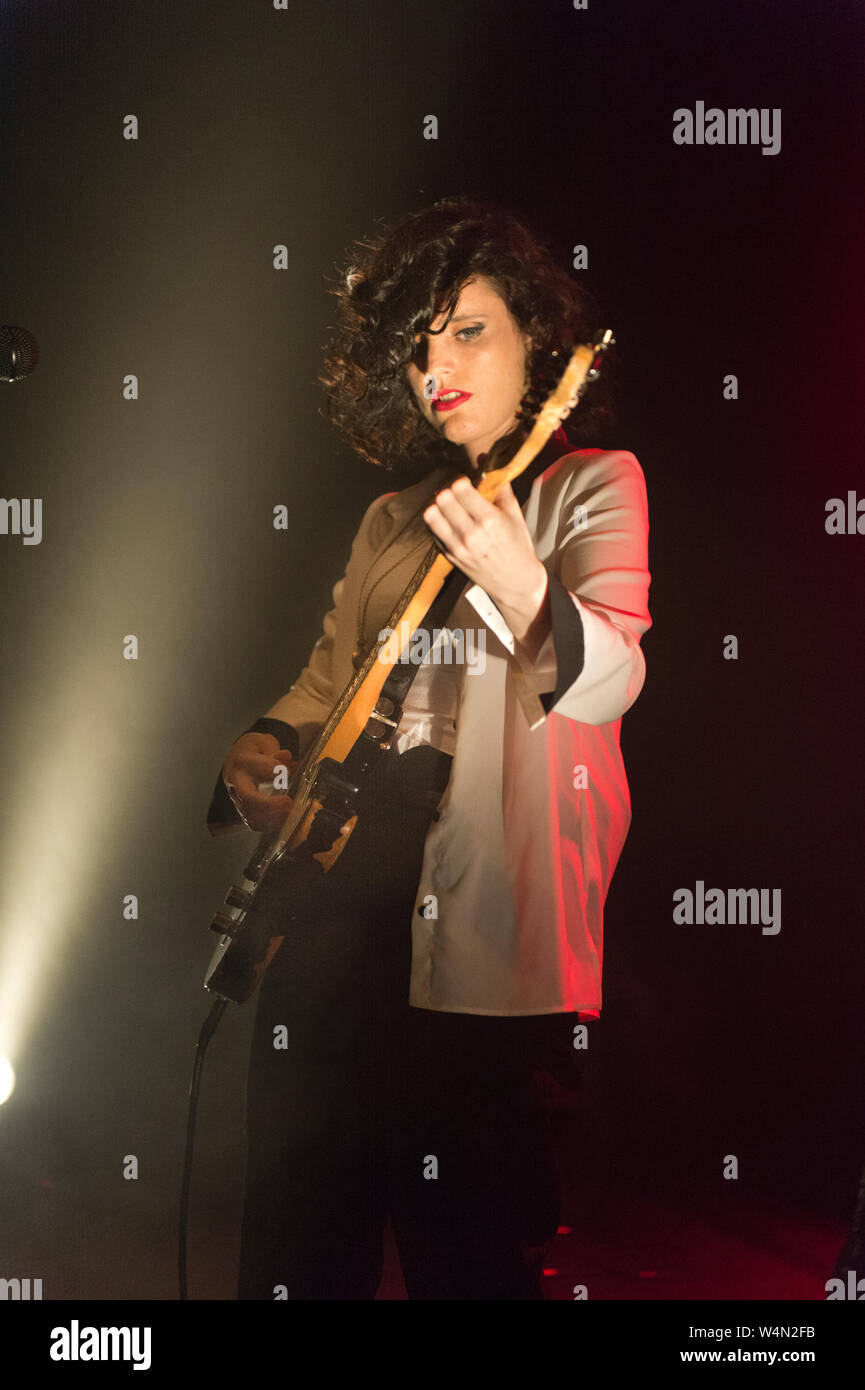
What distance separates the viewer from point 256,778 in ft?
6.13

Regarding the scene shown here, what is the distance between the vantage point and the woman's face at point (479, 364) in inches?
71.1

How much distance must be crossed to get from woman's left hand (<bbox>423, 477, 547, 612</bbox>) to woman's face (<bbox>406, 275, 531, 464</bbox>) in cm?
45

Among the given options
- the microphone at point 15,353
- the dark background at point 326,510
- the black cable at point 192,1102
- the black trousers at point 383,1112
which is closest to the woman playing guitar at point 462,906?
the black trousers at point 383,1112

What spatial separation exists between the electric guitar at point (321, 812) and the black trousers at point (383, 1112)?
0.04 metres

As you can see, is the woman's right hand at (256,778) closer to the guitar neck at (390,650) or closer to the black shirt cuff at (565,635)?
the guitar neck at (390,650)

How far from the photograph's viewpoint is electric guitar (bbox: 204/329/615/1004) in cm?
167

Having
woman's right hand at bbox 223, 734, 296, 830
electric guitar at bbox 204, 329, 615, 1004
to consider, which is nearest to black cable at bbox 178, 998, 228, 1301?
electric guitar at bbox 204, 329, 615, 1004

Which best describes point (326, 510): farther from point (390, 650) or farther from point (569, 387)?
point (569, 387)

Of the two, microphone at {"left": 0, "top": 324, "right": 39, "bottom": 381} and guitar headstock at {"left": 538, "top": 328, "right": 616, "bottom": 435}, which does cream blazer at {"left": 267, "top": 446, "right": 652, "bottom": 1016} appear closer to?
guitar headstock at {"left": 538, "top": 328, "right": 616, "bottom": 435}

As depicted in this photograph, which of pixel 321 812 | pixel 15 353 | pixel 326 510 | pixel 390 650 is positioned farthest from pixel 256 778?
pixel 15 353

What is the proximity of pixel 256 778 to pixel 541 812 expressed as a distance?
0.53 metres

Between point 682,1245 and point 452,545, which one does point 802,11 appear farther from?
point 682,1245
